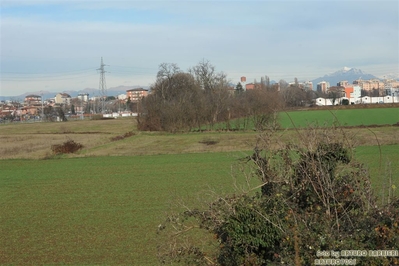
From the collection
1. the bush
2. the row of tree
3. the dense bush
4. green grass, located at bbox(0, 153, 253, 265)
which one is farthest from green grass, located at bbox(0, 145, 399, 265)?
the row of tree

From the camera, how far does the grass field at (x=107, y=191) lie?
12.5 m

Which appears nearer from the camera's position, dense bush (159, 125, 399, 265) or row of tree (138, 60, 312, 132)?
dense bush (159, 125, 399, 265)

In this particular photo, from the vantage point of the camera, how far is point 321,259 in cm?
592

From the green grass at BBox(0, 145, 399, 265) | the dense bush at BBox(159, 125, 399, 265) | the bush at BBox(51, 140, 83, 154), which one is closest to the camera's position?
the dense bush at BBox(159, 125, 399, 265)

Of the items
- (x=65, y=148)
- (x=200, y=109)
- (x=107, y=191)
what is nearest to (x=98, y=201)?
(x=107, y=191)

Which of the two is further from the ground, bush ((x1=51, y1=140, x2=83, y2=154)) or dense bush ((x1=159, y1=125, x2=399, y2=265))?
dense bush ((x1=159, y1=125, x2=399, y2=265))

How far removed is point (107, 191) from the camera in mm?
23859

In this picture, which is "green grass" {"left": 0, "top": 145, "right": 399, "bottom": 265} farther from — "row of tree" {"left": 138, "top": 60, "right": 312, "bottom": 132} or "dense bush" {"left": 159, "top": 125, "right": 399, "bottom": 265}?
"row of tree" {"left": 138, "top": 60, "right": 312, "bottom": 132}

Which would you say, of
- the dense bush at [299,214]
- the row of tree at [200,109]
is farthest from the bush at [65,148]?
the dense bush at [299,214]

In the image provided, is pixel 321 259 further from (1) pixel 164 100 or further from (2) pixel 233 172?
(1) pixel 164 100

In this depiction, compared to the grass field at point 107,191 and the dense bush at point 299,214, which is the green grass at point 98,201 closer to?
the grass field at point 107,191

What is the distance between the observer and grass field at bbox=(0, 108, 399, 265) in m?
12.5

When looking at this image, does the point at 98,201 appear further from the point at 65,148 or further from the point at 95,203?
the point at 65,148

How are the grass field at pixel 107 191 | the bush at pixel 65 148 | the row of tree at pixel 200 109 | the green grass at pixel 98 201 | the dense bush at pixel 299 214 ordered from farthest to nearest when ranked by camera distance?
the row of tree at pixel 200 109
the bush at pixel 65 148
the green grass at pixel 98 201
the grass field at pixel 107 191
the dense bush at pixel 299 214
